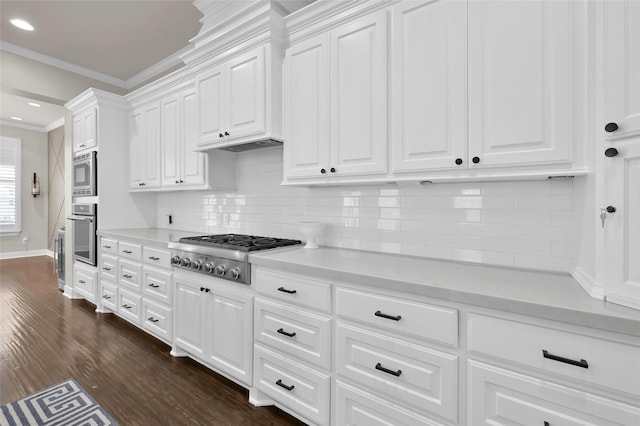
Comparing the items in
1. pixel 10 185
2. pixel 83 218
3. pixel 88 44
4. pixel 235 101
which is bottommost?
pixel 83 218

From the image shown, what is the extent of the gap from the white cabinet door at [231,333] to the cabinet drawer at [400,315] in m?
0.77

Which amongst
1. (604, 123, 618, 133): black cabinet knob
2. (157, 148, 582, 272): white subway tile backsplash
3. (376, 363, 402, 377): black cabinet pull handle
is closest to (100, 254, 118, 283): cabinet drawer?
(157, 148, 582, 272): white subway tile backsplash

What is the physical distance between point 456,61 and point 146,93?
11.5 ft

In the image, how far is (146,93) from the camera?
3.64 meters

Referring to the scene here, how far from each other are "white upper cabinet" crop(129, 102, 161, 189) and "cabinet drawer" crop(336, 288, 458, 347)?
116 inches

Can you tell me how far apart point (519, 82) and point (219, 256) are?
2.03 m

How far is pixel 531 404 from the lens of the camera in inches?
43.8

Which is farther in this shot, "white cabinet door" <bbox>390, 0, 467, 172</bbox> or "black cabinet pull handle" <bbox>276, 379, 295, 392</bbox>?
"black cabinet pull handle" <bbox>276, 379, 295, 392</bbox>

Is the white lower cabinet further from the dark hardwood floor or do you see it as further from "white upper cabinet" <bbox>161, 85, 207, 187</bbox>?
"white upper cabinet" <bbox>161, 85, 207, 187</bbox>

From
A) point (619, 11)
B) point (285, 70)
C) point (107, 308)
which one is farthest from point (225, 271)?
point (107, 308)

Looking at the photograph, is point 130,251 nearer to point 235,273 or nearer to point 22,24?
point 235,273

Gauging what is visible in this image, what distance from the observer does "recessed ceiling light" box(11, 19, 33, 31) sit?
10.5 ft

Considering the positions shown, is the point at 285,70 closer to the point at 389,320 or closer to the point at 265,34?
the point at 265,34

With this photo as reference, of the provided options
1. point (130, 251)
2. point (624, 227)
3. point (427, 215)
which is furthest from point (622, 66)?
point (130, 251)
